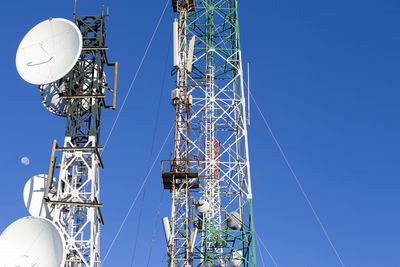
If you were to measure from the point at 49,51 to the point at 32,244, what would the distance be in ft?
40.5

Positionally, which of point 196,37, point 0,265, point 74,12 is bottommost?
point 0,265

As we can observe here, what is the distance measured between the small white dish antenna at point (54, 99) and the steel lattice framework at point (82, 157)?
46 cm

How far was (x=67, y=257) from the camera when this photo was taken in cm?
4172

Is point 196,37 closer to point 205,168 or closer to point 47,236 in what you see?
point 205,168

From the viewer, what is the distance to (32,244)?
133 ft

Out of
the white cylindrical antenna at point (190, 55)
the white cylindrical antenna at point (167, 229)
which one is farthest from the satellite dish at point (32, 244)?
the white cylindrical antenna at point (190, 55)

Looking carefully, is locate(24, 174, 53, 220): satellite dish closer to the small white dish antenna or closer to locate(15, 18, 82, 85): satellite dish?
the small white dish antenna

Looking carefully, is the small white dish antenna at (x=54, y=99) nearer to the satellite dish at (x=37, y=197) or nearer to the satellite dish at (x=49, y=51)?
the satellite dish at (x=49, y=51)

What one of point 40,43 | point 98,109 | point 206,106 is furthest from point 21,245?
point 206,106

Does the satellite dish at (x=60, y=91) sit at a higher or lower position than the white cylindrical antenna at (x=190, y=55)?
lower

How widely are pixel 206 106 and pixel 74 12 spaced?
13.9 metres

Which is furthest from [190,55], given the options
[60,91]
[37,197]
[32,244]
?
[32,244]

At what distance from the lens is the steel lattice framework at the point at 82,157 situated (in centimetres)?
4231

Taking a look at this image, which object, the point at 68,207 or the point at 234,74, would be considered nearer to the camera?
the point at 68,207
